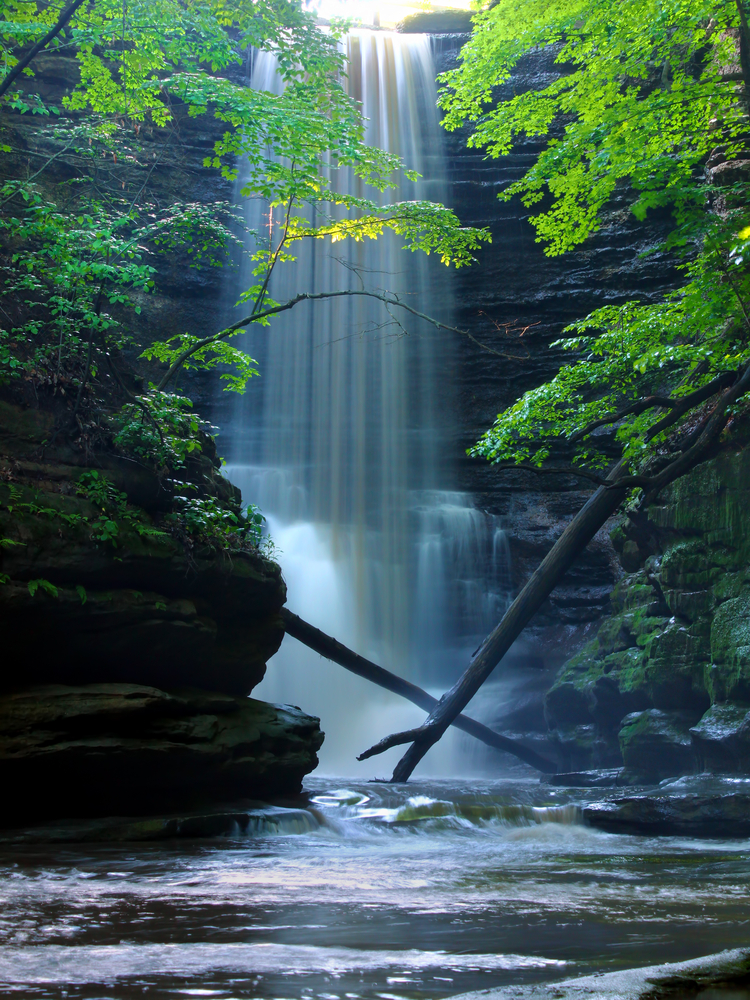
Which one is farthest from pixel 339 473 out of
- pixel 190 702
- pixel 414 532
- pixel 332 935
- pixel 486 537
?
pixel 332 935

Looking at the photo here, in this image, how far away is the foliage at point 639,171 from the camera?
8562 millimetres

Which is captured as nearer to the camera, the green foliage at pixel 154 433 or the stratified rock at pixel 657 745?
the green foliage at pixel 154 433

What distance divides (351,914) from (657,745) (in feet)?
26.6

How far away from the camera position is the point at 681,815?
20.2 ft

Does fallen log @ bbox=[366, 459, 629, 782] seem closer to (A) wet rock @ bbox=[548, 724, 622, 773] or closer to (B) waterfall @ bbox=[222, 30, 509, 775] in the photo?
(A) wet rock @ bbox=[548, 724, 622, 773]

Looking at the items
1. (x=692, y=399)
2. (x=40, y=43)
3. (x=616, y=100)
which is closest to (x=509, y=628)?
(x=692, y=399)

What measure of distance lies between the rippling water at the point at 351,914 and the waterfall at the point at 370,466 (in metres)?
8.19

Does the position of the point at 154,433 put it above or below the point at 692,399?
below

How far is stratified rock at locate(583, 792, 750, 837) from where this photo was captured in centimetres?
600

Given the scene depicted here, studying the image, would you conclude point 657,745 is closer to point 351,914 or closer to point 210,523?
point 210,523

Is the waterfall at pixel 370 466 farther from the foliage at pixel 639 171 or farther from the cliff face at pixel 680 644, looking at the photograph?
the foliage at pixel 639 171

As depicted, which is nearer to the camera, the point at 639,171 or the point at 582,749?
the point at 639,171

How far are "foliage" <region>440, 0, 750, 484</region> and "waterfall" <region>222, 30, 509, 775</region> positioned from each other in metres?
4.72

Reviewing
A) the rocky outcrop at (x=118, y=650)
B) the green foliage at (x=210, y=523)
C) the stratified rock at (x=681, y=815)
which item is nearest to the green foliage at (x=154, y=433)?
the rocky outcrop at (x=118, y=650)
